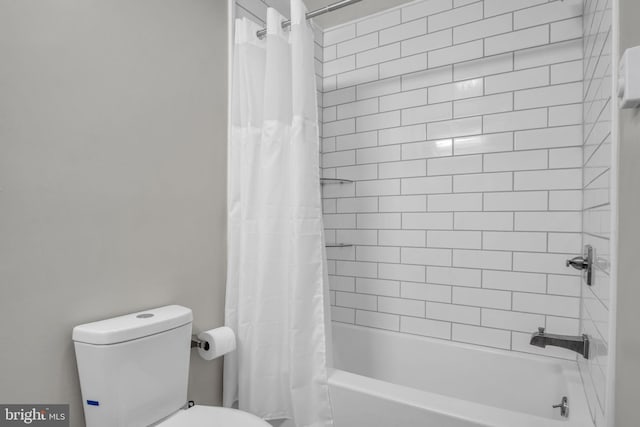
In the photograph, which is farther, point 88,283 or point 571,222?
point 571,222

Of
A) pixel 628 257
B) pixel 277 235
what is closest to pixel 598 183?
pixel 628 257

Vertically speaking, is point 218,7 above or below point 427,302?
above

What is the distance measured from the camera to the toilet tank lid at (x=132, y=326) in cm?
106

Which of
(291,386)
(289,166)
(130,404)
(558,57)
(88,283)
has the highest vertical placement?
(558,57)

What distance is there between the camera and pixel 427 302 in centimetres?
208

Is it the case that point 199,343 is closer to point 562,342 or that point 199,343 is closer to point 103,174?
point 103,174

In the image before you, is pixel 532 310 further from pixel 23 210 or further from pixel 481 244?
pixel 23 210

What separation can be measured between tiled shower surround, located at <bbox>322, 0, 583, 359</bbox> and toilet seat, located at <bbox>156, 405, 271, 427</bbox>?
1.20 m

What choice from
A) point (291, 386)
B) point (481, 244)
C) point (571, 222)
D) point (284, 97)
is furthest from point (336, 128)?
point (291, 386)

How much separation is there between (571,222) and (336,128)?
1.45m

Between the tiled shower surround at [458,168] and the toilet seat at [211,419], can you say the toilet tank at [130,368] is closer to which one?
the toilet seat at [211,419]

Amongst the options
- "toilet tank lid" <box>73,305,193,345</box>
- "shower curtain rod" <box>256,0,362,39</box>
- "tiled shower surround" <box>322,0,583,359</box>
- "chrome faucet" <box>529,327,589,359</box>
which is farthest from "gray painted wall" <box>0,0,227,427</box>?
"chrome faucet" <box>529,327,589,359</box>

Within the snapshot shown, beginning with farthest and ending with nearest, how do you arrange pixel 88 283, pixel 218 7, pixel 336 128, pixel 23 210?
pixel 336 128, pixel 218 7, pixel 88 283, pixel 23 210

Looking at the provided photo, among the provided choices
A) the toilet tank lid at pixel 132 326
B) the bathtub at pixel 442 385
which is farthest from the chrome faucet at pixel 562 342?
the toilet tank lid at pixel 132 326
